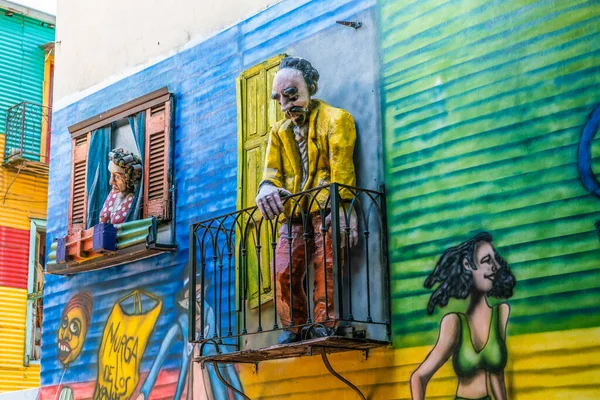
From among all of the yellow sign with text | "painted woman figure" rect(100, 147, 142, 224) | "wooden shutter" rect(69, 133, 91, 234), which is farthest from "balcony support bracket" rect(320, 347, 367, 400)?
"wooden shutter" rect(69, 133, 91, 234)

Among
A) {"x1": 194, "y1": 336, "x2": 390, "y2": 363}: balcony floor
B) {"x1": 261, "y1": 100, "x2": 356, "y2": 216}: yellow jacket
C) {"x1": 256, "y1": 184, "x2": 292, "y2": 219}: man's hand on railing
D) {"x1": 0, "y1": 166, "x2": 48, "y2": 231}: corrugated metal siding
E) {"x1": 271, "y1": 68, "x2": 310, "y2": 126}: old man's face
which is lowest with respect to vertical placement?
{"x1": 194, "y1": 336, "x2": 390, "y2": 363}: balcony floor

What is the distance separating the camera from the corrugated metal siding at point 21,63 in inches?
632

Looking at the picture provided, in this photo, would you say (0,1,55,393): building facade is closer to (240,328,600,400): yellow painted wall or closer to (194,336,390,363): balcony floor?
(240,328,600,400): yellow painted wall

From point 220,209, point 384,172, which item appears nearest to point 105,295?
point 220,209

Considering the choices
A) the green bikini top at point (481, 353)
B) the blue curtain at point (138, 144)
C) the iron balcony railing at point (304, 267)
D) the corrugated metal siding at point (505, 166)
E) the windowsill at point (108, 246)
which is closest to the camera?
the corrugated metal siding at point (505, 166)

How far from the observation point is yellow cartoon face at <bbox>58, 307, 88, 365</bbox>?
33.5 feet

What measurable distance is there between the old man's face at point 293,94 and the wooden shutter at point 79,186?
3332mm

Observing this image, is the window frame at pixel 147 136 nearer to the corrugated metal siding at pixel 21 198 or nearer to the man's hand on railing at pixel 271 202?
the man's hand on railing at pixel 271 202

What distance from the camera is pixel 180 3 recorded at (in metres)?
10.1

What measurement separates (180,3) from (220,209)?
2.25 metres

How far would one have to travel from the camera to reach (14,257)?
1542cm

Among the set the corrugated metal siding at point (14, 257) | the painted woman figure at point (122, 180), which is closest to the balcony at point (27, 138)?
the corrugated metal siding at point (14, 257)

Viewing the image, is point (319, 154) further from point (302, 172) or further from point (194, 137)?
point (194, 137)

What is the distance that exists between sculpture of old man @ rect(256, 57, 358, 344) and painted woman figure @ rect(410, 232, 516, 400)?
80 cm
